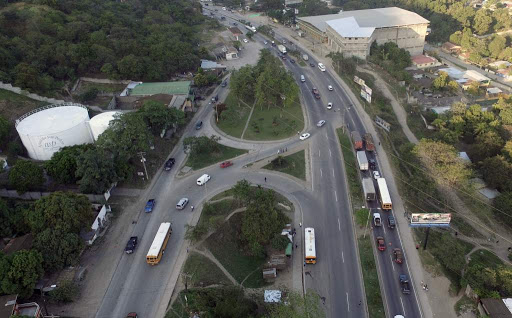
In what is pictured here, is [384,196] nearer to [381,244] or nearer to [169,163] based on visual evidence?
[381,244]

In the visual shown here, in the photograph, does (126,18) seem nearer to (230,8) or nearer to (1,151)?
(1,151)

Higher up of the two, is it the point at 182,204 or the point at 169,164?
the point at 169,164

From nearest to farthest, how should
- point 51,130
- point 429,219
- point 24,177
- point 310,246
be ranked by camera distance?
point 310,246 → point 429,219 → point 24,177 → point 51,130

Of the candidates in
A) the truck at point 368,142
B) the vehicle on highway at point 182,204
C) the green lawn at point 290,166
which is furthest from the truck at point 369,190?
the vehicle on highway at point 182,204

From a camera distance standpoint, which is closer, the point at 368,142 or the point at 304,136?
the point at 368,142

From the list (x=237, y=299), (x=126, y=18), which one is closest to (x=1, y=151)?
(x=237, y=299)

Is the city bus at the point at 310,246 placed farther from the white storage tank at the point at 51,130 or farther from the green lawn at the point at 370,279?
the white storage tank at the point at 51,130

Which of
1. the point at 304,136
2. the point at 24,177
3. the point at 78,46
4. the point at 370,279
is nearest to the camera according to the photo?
the point at 370,279

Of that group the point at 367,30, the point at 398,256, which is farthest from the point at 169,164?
the point at 367,30
